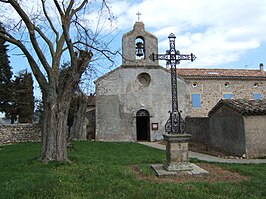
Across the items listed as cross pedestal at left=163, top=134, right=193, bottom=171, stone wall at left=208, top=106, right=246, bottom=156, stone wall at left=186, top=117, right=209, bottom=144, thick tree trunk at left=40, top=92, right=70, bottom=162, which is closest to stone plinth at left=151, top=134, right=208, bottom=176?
cross pedestal at left=163, top=134, right=193, bottom=171

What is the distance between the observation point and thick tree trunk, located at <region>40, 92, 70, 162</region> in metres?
9.31

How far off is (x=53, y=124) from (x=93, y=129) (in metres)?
15.6

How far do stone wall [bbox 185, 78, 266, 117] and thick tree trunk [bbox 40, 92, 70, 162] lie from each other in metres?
19.9

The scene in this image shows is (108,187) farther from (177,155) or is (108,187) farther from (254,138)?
(254,138)

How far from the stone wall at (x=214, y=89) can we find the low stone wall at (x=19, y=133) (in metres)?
15.5

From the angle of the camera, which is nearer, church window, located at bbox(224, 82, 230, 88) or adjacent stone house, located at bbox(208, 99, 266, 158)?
adjacent stone house, located at bbox(208, 99, 266, 158)

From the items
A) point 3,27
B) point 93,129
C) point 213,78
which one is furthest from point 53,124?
point 213,78

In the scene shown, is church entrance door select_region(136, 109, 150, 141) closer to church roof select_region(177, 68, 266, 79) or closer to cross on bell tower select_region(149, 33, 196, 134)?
church roof select_region(177, 68, 266, 79)

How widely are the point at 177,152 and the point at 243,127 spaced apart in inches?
234

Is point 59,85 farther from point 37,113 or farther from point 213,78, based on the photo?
point 37,113

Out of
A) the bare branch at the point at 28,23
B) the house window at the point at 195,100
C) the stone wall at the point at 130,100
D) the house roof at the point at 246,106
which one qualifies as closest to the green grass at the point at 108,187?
the bare branch at the point at 28,23

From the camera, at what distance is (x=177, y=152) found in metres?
7.80

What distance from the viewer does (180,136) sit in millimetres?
7848

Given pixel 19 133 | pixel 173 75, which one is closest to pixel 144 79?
pixel 19 133
